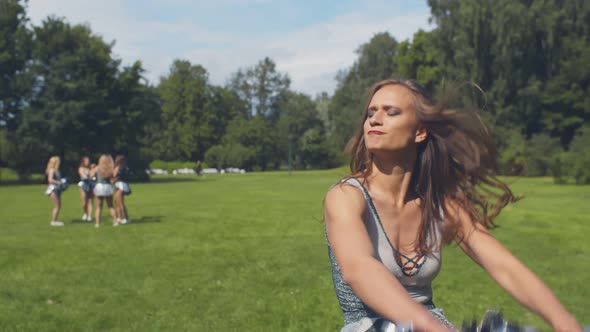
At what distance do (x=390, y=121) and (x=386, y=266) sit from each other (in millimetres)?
634

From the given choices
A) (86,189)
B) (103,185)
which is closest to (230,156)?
(86,189)

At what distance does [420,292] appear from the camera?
301 centimetres

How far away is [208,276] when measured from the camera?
401 inches

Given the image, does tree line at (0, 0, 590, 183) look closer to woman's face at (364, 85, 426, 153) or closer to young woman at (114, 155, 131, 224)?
young woman at (114, 155, 131, 224)

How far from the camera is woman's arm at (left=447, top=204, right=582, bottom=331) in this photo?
266 cm

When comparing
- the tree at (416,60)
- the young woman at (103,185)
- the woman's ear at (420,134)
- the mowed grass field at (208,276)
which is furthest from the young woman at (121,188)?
the tree at (416,60)

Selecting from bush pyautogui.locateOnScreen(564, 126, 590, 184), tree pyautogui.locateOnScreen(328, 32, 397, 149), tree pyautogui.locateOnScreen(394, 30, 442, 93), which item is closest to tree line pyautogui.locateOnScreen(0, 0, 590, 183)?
bush pyautogui.locateOnScreen(564, 126, 590, 184)

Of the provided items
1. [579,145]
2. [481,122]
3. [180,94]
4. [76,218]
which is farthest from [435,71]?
[481,122]

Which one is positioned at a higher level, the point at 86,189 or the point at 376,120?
the point at 376,120

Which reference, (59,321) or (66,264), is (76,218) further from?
(59,321)

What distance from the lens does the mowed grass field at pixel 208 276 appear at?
759 cm

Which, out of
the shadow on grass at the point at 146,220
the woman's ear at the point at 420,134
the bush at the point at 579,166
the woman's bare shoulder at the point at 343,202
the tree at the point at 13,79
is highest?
the tree at the point at 13,79

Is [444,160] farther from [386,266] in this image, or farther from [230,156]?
[230,156]

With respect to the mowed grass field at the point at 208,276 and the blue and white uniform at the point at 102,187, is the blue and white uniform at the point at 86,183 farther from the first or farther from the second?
the blue and white uniform at the point at 102,187
